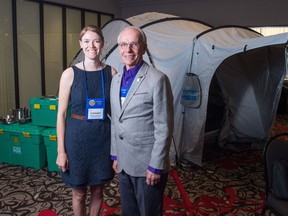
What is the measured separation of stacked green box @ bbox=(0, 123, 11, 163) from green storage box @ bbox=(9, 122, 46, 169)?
42 millimetres

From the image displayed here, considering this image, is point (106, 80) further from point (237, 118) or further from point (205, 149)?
point (237, 118)

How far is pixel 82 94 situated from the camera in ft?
5.07

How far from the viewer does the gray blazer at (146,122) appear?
51.7 inches

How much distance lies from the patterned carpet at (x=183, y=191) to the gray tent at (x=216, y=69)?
34cm

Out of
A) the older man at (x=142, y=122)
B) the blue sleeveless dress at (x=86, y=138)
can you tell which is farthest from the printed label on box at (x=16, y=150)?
the older man at (x=142, y=122)

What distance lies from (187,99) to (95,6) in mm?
3877

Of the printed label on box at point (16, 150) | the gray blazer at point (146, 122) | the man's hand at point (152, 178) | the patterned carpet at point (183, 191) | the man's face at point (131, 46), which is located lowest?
the patterned carpet at point (183, 191)

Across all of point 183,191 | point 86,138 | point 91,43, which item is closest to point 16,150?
point 183,191

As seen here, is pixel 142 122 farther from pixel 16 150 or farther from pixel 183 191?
pixel 16 150

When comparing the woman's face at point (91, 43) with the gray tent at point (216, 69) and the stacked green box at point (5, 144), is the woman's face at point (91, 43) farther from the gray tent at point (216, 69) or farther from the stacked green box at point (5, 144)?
the stacked green box at point (5, 144)

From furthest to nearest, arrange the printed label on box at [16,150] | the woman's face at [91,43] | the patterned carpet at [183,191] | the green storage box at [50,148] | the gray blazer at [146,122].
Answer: the printed label on box at [16,150] → the green storage box at [50,148] → the patterned carpet at [183,191] → the woman's face at [91,43] → the gray blazer at [146,122]

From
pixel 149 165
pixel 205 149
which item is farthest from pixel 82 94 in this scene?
pixel 205 149

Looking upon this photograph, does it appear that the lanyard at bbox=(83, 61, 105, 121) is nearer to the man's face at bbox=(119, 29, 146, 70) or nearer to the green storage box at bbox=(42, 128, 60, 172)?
the man's face at bbox=(119, 29, 146, 70)

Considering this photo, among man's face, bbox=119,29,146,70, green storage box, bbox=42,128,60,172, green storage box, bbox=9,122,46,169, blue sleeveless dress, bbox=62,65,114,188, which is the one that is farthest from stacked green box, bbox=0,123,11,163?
man's face, bbox=119,29,146,70
